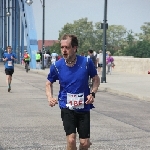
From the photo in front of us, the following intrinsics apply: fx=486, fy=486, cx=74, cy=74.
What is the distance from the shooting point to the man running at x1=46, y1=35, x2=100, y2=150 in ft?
18.3

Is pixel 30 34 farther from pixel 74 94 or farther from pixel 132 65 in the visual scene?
pixel 74 94

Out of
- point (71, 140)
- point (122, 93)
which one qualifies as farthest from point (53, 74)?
point (122, 93)

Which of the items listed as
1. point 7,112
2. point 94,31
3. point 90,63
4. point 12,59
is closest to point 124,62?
point 12,59

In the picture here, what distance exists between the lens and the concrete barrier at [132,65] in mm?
32469

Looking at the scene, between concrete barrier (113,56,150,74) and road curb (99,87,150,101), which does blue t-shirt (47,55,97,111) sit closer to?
road curb (99,87,150,101)

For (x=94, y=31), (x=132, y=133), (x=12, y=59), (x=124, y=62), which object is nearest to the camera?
(x=132, y=133)

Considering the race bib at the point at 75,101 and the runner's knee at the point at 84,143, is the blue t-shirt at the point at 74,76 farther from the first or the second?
the runner's knee at the point at 84,143

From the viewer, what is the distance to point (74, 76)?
564cm

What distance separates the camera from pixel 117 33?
130 metres

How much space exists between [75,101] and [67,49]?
604mm

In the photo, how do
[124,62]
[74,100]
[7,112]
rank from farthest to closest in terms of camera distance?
[124,62], [7,112], [74,100]

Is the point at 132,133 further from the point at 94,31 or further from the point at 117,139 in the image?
the point at 94,31

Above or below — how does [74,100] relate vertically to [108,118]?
above

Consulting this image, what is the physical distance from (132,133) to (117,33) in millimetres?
122355
